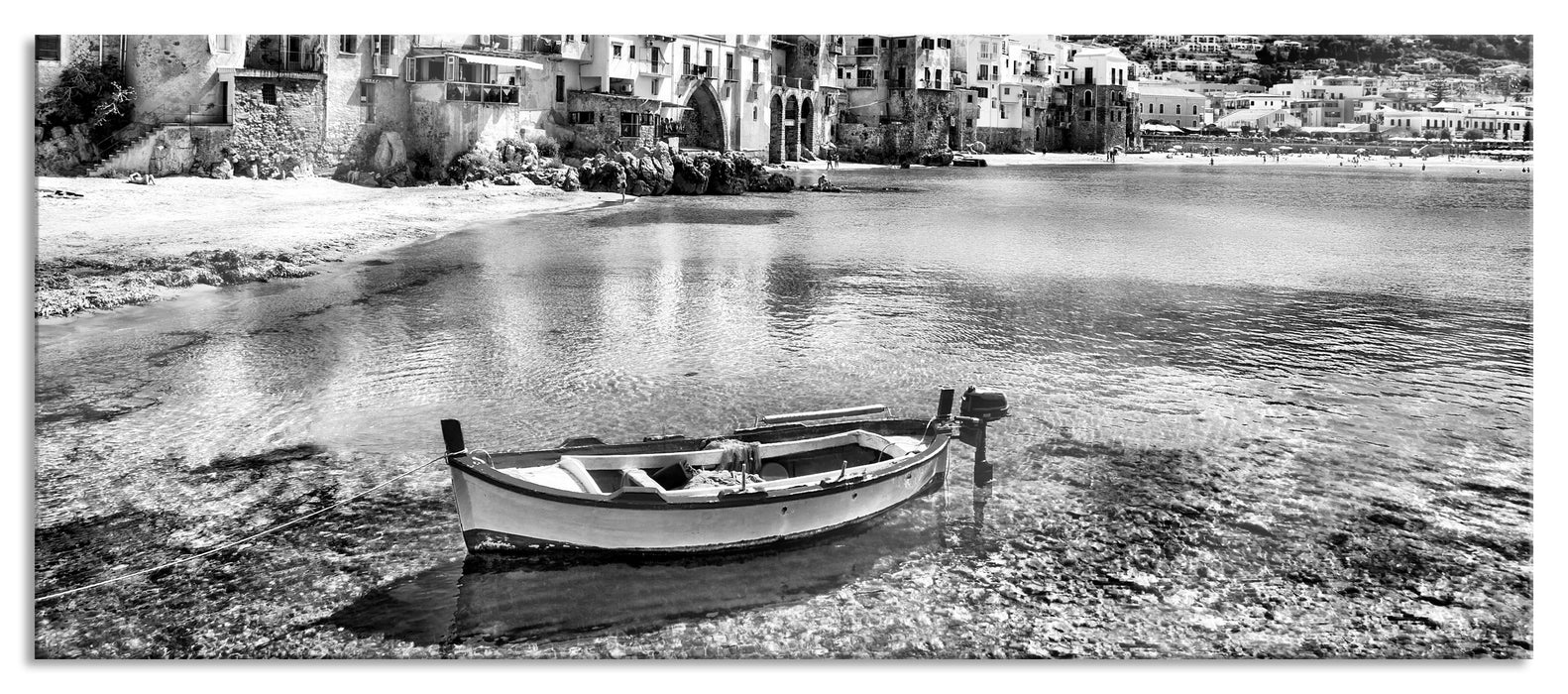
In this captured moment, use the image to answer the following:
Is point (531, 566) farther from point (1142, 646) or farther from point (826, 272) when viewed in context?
point (826, 272)

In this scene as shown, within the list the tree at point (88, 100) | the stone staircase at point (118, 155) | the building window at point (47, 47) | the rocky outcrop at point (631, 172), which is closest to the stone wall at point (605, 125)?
the rocky outcrop at point (631, 172)

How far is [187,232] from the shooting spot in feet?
32.1

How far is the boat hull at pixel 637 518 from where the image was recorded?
5.45 metres

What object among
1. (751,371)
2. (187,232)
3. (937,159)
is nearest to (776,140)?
(937,159)

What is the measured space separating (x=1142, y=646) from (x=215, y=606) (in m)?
3.89

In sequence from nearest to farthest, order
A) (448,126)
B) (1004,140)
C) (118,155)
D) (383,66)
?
(118,155), (383,66), (448,126), (1004,140)

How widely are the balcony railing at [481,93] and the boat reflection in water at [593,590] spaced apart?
1818 centimetres

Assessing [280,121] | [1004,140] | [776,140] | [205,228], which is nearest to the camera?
[205,228]

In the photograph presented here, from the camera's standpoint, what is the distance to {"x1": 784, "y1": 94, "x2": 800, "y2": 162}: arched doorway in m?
39.2

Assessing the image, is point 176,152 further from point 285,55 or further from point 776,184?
point 776,184

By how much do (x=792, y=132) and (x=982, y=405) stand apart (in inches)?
1387

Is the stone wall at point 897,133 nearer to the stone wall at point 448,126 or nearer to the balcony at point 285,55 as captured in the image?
the stone wall at point 448,126

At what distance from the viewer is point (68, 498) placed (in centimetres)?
588

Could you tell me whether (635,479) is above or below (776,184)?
below
